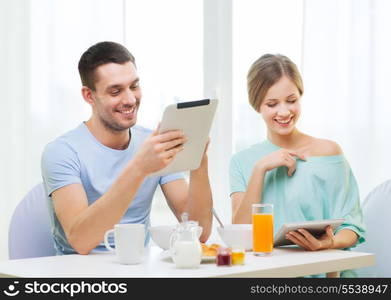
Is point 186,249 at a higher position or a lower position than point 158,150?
lower

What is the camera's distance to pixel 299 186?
100 inches

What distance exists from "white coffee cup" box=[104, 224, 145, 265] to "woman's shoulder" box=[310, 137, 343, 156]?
0.90 m

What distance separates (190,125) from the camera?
2.07m

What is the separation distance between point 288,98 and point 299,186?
321mm

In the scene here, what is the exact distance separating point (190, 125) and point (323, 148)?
28.4 inches

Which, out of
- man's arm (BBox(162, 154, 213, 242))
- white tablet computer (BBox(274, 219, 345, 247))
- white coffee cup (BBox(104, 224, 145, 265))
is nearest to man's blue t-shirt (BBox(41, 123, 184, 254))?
man's arm (BBox(162, 154, 213, 242))

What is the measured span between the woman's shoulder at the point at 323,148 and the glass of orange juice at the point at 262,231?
592 millimetres

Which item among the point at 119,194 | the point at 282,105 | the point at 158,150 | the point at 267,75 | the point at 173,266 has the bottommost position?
the point at 173,266

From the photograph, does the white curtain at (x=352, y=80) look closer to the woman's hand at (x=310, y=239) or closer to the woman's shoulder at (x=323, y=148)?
the woman's shoulder at (x=323, y=148)

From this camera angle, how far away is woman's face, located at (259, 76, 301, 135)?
8.42 ft

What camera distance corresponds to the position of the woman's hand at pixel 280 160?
8.17 feet

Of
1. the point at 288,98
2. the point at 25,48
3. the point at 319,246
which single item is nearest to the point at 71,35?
the point at 25,48

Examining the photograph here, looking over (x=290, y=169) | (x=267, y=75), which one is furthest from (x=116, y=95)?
(x=290, y=169)

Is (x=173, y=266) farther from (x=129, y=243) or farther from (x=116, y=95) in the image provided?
(x=116, y=95)
